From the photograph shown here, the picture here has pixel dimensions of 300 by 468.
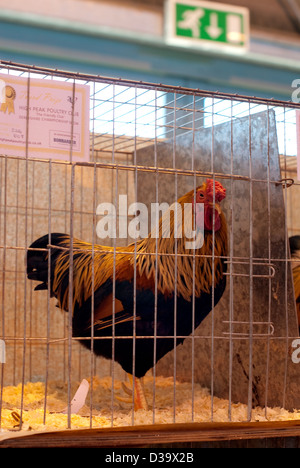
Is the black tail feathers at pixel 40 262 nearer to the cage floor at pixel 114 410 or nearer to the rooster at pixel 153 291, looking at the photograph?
the rooster at pixel 153 291

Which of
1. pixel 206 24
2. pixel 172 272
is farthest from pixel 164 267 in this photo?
pixel 206 24

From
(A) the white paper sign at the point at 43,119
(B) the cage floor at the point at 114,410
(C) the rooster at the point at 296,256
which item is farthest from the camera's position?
(C) the rooster at the point at 296,256

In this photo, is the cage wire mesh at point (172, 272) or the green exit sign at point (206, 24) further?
the green exit sign at point (206, 24)

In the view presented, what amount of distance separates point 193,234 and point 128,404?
33.3 inches

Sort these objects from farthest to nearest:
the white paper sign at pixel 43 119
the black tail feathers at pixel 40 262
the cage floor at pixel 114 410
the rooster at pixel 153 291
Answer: the black tail feathers at pixel 40 262
the rooster at pixel 153 291
the cage floor at pixel 114 410
the white paper sign at pixel 43 119

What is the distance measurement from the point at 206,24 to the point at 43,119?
2.86 meters

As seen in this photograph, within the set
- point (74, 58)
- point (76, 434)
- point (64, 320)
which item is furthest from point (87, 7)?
point (76, 434)

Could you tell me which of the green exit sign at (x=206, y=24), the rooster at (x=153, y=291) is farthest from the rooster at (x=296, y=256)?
the green exit sign at (x=206, y=24)

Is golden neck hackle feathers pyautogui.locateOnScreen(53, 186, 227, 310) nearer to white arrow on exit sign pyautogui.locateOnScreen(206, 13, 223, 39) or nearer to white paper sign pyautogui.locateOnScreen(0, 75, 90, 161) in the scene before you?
white paper sign pyautogui.locateOnScreen(0, 75, 90, 161)

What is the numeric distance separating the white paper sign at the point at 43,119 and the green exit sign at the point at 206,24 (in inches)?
106

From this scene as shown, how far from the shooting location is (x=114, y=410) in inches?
105

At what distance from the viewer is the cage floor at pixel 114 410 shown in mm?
2205

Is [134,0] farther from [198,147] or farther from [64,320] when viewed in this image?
[64,320]

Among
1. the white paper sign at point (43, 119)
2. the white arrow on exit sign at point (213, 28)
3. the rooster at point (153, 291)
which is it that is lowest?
the rooster at point (153, 291)
